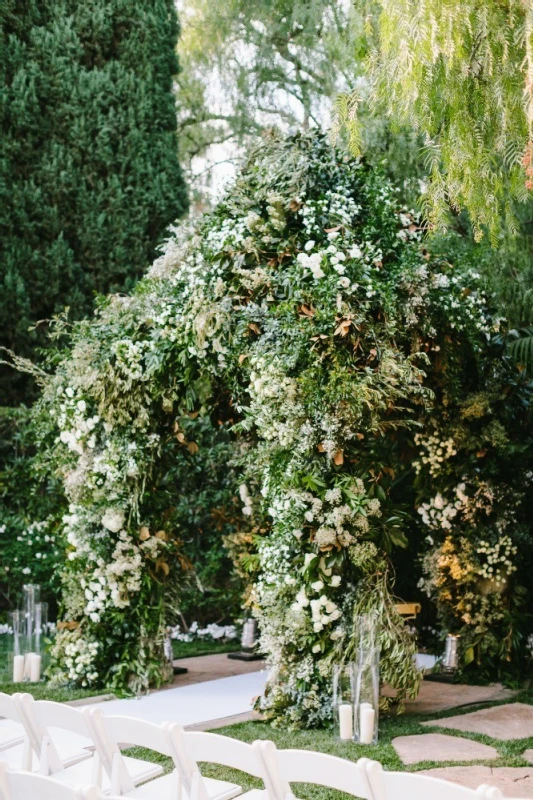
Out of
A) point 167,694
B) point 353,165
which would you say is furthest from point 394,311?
point 167,694

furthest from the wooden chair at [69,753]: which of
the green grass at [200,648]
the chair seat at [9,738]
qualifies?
the green grass at [200,648]

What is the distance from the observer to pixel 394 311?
234 inches

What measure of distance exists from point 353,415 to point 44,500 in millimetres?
5659

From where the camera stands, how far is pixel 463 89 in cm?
460

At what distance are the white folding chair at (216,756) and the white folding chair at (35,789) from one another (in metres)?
0.59

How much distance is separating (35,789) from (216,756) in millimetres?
717

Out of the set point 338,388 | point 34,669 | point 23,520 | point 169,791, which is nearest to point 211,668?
point 34,669

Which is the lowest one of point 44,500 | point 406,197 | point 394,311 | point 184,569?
point 184,569

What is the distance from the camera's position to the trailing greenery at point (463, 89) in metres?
4.06

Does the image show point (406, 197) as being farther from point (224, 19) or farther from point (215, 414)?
point (224, 19)

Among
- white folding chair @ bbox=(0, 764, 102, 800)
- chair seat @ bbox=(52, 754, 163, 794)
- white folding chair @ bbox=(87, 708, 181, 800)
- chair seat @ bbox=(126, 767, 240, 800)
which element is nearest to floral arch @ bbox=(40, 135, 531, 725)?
chair seat @ bbox=(52, 754, 163, 794)

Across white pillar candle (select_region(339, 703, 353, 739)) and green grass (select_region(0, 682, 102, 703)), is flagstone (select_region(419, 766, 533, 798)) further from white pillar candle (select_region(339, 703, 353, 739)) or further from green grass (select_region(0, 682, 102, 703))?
green grass (select_region(0, 682, 102, 703))

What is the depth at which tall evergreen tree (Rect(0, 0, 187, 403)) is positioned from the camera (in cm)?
1248

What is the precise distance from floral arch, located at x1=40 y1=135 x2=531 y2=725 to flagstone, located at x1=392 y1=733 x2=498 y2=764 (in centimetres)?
49
